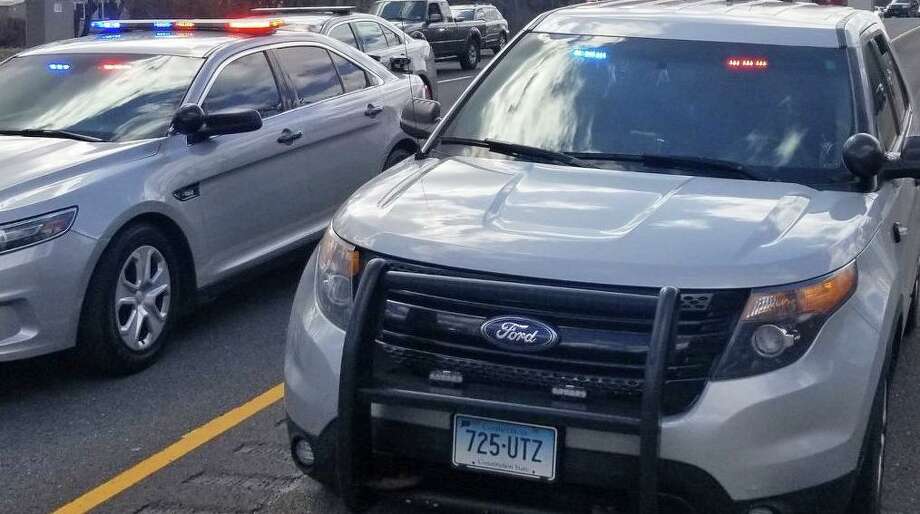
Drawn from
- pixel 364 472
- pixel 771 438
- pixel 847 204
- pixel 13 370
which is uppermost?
pixel 847 204

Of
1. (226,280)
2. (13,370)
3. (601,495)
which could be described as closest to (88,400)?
(13,370)

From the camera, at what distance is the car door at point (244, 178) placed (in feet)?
23.2

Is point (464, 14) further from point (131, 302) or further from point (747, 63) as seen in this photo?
point (747, 63)

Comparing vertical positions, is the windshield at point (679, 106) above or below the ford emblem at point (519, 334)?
above

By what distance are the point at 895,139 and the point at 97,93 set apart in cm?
419

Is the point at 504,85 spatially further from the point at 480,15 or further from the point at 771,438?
the point at 480,15

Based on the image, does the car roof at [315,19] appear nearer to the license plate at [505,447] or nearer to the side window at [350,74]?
the side window at [350,74]

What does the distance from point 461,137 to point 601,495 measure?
2025mm

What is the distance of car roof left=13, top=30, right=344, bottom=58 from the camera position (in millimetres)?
7646

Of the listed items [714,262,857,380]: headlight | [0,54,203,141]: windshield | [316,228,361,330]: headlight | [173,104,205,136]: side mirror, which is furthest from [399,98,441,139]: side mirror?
[714,262,857,380]: headlight

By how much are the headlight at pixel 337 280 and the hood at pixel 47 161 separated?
213cm

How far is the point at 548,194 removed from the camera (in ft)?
15.2

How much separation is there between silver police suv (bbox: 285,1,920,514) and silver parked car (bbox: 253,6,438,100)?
10.3 metres

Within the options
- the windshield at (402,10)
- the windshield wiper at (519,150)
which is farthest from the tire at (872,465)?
the windshield at (402,10)
